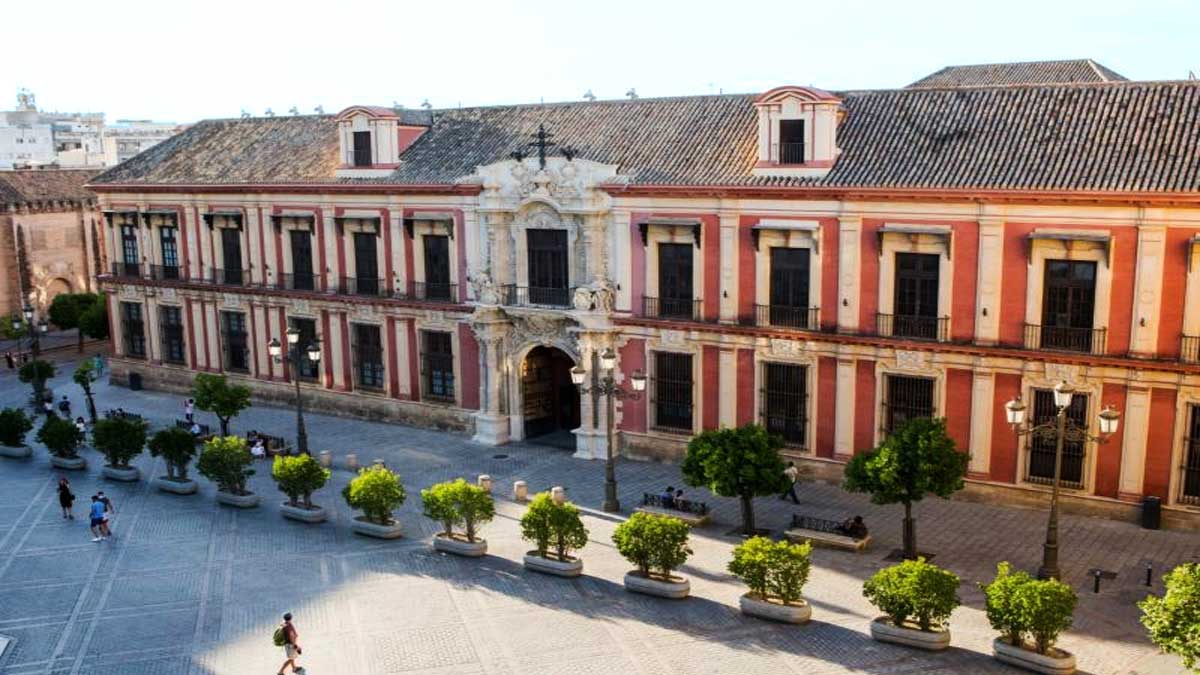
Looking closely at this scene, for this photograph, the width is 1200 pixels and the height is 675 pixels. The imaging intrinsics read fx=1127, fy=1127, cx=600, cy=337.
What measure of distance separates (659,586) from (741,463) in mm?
3650

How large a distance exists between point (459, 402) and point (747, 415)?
34.4 feet

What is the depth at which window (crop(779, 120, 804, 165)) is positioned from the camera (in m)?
29.9

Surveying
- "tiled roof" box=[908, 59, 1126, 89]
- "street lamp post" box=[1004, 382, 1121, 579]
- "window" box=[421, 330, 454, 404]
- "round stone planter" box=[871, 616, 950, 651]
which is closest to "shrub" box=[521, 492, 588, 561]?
"round stone planter" box=[871, 616, 950, 651]

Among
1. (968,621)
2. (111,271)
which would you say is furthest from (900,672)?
(111,271)

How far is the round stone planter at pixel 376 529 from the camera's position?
1071 inches

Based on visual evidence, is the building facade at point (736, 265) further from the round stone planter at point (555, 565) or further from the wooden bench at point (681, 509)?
the round stone planter at point (555, 565)

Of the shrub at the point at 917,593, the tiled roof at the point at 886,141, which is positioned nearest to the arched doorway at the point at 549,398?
the tiled roof at the point at 886,141

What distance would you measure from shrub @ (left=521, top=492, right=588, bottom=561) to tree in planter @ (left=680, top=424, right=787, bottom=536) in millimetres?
3283

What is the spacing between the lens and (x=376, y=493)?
26.6 m

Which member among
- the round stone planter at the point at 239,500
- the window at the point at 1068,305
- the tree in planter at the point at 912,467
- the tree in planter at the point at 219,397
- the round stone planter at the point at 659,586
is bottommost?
the round stone planter at the point at 239,500

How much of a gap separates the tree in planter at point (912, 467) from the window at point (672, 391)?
8.83 meters

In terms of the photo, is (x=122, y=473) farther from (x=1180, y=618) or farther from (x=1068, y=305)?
(x=1180, y=618)

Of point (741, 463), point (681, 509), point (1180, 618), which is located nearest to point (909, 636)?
point (1180, 618)

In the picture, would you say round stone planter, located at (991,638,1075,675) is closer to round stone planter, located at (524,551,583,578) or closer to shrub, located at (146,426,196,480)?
round stone planter, located at (524,551,583,578)
